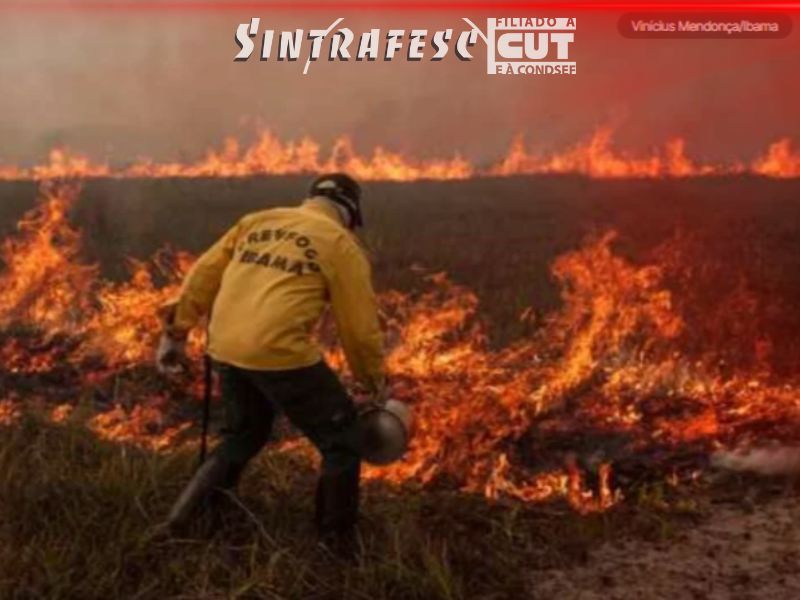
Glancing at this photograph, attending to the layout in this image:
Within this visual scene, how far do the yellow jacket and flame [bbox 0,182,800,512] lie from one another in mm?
1422

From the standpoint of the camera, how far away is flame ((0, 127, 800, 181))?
465 centimetres

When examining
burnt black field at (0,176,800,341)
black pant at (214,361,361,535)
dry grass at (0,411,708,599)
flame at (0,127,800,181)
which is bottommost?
dry grass at (0,411,708,599)

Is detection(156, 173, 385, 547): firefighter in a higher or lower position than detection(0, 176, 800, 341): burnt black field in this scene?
lower

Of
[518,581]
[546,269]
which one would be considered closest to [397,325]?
[546,269]

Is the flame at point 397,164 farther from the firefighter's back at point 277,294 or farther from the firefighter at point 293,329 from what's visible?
the firefighter's back at point 277,294

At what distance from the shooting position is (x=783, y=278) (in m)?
4.73

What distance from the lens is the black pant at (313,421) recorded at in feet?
11.0

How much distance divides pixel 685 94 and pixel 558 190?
741 millimetres

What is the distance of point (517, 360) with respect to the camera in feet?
15.9

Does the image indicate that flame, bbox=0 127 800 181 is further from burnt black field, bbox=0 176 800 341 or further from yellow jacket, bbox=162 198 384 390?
yellow jacket, bbox=162 198 384 390

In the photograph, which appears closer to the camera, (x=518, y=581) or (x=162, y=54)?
(x=518, y=581)

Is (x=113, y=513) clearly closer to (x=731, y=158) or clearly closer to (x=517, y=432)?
(x=517, y=432)

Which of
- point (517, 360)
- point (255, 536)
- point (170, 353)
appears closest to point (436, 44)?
point (517, 360)

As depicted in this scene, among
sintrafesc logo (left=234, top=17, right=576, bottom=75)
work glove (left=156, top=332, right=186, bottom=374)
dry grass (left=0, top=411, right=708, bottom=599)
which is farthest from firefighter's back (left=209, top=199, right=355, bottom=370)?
sintrafesc logo (left=234, top=17, right=576, bottom=75)
